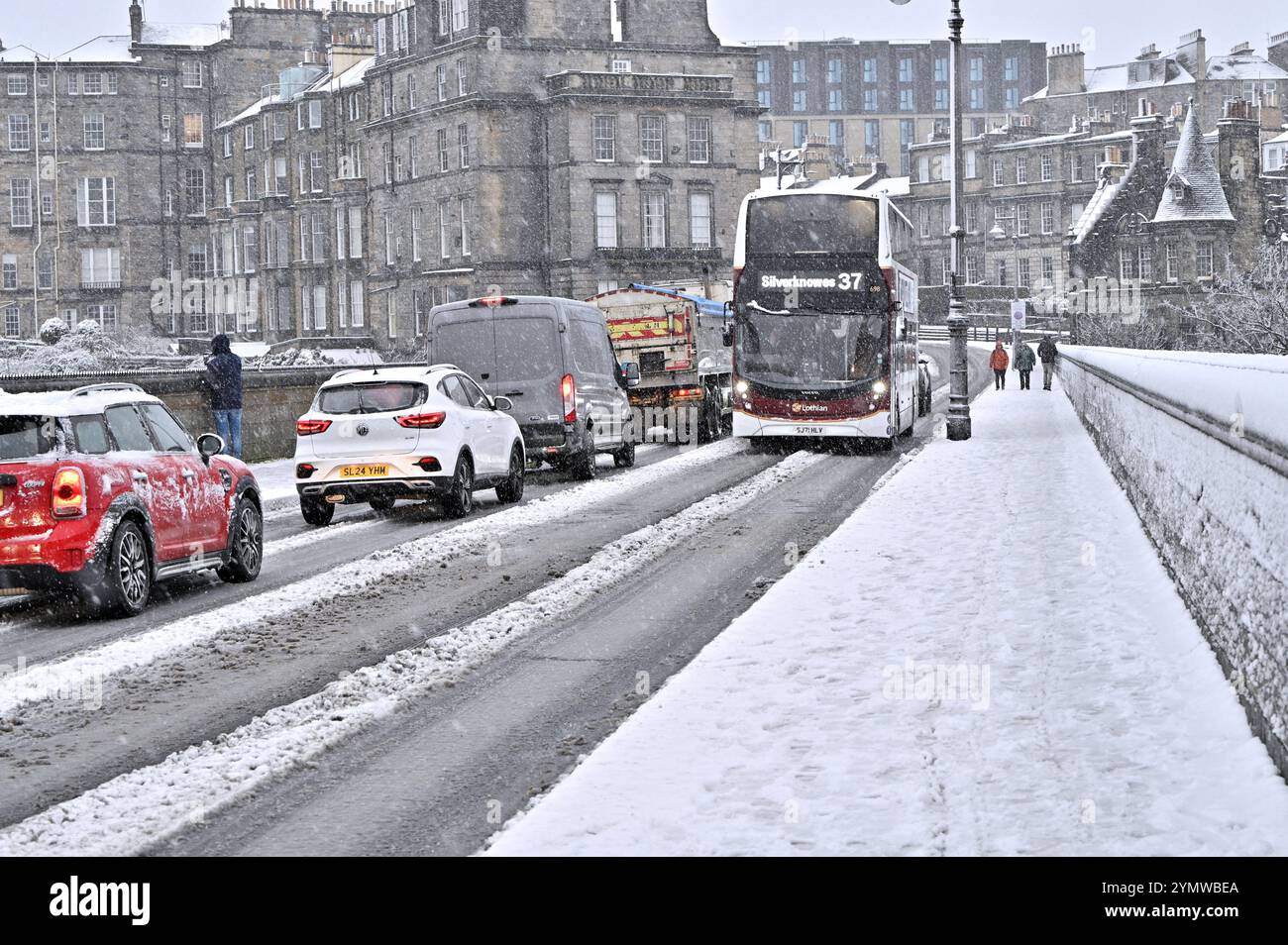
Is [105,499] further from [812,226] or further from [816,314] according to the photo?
[812,226]

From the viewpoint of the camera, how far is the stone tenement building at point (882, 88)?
171 meters

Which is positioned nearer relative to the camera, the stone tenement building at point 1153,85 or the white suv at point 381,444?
the white suv at point 381,444

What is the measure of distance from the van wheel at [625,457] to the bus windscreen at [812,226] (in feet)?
13.5

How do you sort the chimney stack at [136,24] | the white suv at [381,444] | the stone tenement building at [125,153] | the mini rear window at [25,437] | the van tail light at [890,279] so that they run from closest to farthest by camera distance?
1. the mini rear window at [25,437]
2. the white suv at [381,444]
3. the van tail light at [890,279]
4. the stone tenement building at [125,153]
5. the chimney stack at [136,24]

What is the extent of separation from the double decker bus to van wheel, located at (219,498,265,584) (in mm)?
14733

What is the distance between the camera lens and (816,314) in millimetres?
27047

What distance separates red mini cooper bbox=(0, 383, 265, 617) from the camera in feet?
36.6

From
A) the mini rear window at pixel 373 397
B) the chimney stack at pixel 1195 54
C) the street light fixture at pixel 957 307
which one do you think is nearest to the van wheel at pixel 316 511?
the mini rear window at pixel 373 397

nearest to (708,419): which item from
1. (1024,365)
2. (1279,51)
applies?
(1024,365)

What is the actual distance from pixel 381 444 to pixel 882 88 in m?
162

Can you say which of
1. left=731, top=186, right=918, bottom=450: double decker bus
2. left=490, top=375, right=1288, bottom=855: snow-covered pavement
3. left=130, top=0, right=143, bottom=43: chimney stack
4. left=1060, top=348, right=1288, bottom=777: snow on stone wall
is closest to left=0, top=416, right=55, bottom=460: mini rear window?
left=490, top=375, right=1288, bottom=855: snow-covered pavement

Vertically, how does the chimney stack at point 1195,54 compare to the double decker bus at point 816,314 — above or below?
above

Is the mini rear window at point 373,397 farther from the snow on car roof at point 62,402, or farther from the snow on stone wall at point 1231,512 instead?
the snow on stone wall at point 1231,512

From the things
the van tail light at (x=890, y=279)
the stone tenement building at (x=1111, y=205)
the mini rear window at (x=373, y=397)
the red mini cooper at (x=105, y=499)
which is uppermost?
the stone tenement building at (x=1111, y=205)
